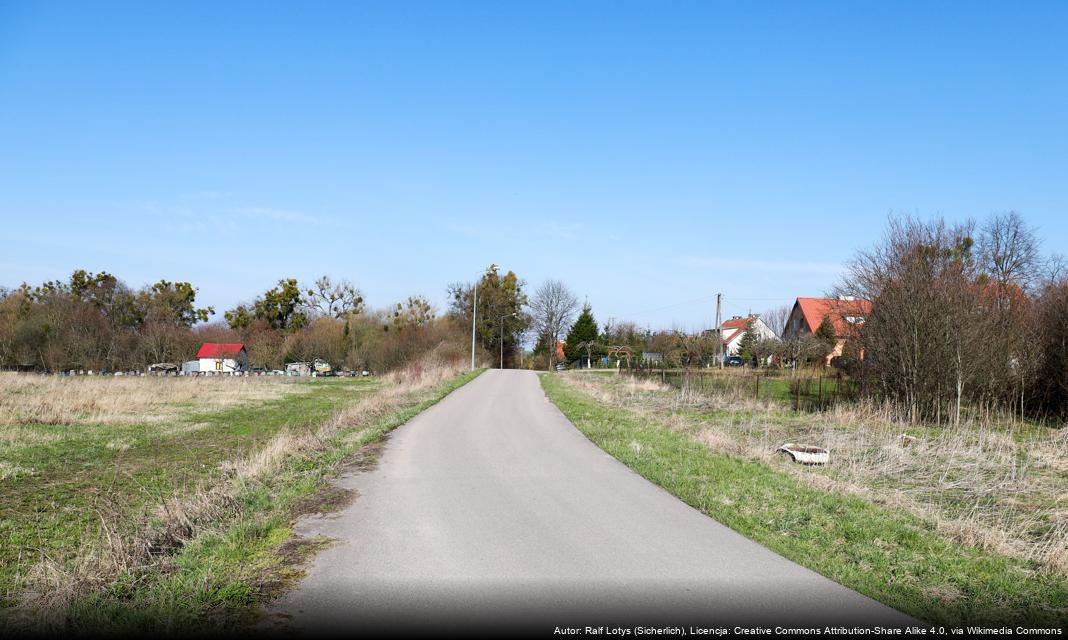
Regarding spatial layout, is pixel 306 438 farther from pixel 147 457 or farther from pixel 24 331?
pixel 24 331

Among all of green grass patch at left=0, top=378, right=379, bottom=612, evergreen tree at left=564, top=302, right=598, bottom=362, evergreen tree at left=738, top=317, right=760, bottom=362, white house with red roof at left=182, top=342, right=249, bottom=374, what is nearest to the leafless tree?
green grass patch at left=0, top=378, right=379, bottom=612

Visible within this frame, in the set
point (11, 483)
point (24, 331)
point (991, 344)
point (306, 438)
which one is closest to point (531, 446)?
point (306, 438)

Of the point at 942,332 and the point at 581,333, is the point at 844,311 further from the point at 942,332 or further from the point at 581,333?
the point at 581,333

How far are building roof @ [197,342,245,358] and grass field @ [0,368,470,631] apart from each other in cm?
5521

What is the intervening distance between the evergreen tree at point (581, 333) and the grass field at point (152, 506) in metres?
55.4

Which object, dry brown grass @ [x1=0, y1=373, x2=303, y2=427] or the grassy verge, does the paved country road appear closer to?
the grassy verge

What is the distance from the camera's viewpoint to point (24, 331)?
188 feet

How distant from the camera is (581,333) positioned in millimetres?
77062

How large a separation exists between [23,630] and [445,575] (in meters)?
2.82

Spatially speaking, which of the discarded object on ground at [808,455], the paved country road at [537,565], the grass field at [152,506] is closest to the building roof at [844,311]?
the discarded object on ground at [808,455]

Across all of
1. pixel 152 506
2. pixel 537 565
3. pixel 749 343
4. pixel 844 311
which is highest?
pixel 844 311

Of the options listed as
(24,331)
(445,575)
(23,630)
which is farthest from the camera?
(24,331)

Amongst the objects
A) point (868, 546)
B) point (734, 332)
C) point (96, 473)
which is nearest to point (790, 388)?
point (868, 546)

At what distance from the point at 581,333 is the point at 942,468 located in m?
66.1
